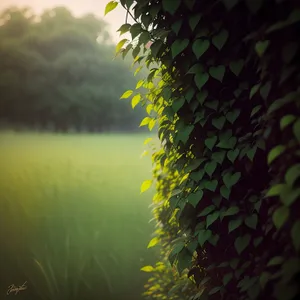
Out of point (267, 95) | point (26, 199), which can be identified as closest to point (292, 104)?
point (267, 95)

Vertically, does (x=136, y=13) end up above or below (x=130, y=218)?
above

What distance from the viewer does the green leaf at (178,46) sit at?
1.52m

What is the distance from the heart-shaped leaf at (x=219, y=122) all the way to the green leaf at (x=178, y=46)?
14.2 inches

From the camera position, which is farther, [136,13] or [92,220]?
[92,220]

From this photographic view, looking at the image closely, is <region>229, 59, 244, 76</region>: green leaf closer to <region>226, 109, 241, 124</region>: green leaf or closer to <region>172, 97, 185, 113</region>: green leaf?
<region>226, 109, 241, 124</region>: green leaf

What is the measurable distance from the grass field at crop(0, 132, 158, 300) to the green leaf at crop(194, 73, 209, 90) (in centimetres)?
137

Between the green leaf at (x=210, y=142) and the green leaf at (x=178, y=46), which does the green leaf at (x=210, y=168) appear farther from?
the green leaf at (x=178, y=46)

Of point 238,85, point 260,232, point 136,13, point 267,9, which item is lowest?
point 260,232

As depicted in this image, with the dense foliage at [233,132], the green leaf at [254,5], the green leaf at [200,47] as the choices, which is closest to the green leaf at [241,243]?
the dense foliage at [233,132]

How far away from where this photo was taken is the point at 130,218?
9.18 feet

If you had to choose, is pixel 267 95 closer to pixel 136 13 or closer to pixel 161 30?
pixel 161 30

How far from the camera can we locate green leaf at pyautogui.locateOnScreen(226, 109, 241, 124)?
4.91 feet

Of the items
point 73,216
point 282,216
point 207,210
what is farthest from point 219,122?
point 73,216

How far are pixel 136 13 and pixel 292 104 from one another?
3.01 feet
